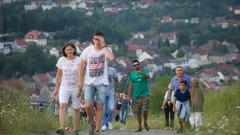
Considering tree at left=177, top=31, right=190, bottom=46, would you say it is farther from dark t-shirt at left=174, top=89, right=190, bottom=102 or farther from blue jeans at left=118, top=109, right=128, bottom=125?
dark t-shirt at left=174, top=89, right=190, bottom=102

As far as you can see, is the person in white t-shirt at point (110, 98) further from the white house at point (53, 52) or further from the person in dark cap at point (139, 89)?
the white house at point (53, 52)

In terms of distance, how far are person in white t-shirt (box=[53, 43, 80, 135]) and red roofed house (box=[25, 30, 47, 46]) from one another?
53661 mm

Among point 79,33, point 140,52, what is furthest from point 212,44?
point 79,33

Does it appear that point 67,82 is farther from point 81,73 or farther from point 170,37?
point 170,37

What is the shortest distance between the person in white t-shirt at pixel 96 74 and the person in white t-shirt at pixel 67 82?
34 cm

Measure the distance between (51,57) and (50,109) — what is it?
40580 mm

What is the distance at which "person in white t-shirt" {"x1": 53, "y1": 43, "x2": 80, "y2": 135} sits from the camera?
39.7ft

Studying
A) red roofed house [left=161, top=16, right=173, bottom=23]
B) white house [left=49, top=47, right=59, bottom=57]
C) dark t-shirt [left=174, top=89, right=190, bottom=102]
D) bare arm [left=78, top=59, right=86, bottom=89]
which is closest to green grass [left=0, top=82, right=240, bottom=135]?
dark t-shirt [left=174, top=89, right=190, bottom=102]

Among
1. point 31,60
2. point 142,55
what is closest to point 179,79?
point 31,60

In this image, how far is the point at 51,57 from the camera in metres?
57.2

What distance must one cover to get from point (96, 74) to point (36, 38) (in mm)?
57683

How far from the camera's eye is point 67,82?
39.7 ft

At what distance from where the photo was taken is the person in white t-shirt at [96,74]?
11.7m

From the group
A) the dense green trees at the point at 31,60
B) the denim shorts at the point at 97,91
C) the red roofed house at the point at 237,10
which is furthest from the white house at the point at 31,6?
the denim shorts at the point at 97,91
